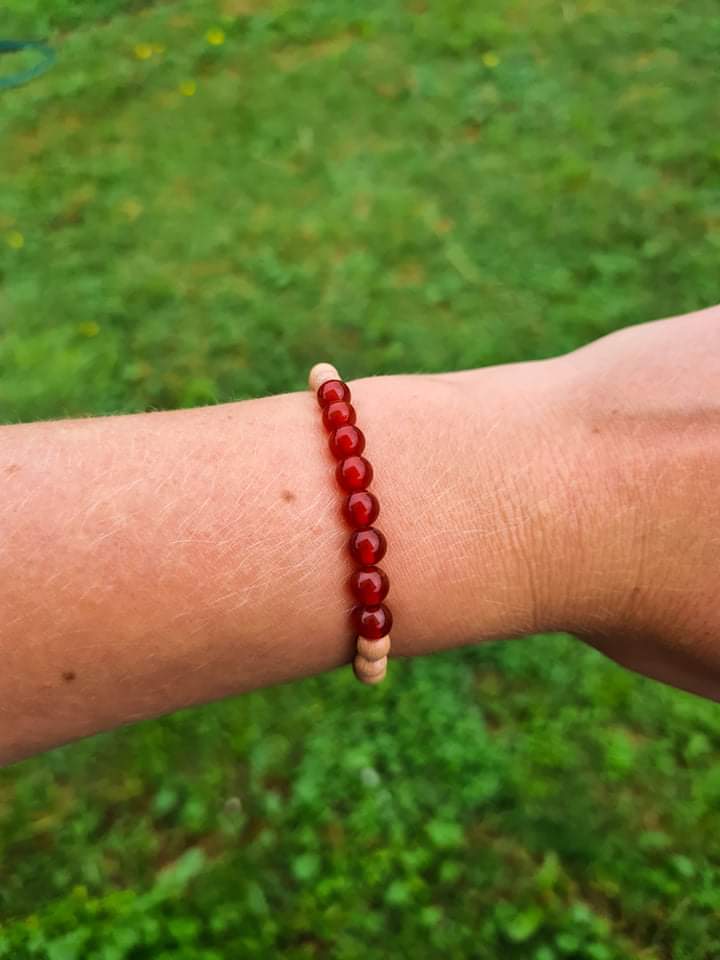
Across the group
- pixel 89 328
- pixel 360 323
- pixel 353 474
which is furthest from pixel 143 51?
pixel 353 474

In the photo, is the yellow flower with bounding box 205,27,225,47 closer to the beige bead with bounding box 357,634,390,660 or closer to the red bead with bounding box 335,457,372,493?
the red bead with bounding box 335,457,372,493

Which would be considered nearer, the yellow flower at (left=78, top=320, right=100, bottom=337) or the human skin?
the human skin

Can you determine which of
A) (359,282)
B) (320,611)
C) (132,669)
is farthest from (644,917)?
(359,282)

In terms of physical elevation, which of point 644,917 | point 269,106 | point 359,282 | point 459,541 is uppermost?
point 459,541

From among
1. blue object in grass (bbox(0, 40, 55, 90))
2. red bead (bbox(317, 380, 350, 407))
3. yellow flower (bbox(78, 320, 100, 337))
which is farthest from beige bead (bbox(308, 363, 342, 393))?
blue object in grass (bbox(0, 40, 55, 90))

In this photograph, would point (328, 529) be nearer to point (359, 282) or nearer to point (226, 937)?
point (226, 937)

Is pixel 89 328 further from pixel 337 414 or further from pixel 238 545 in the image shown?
pixel 238 545
